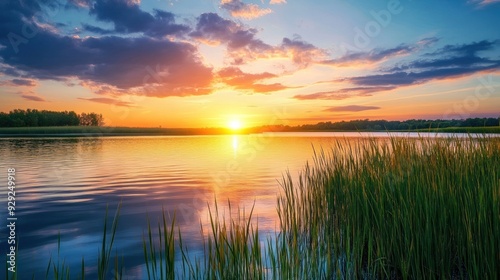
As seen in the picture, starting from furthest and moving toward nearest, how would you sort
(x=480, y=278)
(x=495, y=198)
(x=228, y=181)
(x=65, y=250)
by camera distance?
(x=228, y=181)
(x=65, y=250)
(x=495, y=198)
(x=480, y=278)

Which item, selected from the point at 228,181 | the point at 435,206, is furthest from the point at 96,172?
the point at 435,206

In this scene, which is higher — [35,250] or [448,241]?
[448,241]

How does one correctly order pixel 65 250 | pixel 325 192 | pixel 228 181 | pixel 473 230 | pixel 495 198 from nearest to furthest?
pixel 495 198 < pixel 473 230 < pixel 65 250 < pixel 325 192 < pixel 228 181

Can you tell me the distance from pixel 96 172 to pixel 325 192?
1856 cm

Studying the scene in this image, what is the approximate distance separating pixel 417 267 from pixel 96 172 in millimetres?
22247

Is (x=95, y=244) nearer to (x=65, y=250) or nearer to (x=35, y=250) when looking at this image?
(x=65, y=250)

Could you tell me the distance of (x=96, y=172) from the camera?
23.0 metres

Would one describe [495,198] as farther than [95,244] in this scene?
No

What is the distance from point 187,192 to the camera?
52.2 feet

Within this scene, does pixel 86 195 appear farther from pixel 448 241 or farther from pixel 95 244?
pixel 448 241

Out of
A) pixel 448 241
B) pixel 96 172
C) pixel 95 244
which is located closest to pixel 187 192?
pixel 95 244

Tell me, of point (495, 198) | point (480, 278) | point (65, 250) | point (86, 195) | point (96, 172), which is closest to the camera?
point (480, 278)

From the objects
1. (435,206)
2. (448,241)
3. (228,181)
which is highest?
(435,206)

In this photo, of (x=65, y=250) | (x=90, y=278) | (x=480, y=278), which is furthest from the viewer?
(x=65, y=250)
